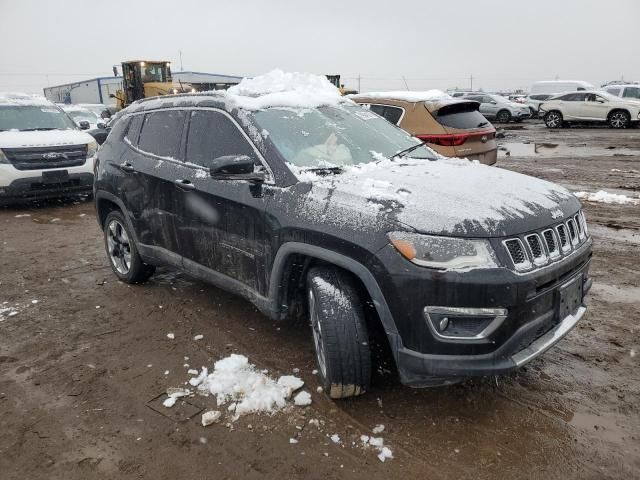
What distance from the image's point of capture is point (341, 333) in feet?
9.14

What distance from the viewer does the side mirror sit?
3.09 m

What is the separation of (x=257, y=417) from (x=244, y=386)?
308 millimetres

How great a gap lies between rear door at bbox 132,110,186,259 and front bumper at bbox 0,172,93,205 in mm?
5001

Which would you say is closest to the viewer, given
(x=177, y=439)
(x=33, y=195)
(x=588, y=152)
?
(x=177, y=439)

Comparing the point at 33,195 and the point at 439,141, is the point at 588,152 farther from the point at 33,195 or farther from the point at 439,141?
the point at 33,195

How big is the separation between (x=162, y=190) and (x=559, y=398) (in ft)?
10.7

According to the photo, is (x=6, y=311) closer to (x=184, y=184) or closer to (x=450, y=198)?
(x=184, y=184)

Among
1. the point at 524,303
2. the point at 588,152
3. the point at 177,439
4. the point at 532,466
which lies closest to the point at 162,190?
the point at 177,439

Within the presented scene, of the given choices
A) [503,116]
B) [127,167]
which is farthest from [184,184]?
[503,116]

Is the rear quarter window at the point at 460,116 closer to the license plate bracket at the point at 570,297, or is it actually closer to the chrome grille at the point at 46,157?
the license plate bracket at the point at 570,297

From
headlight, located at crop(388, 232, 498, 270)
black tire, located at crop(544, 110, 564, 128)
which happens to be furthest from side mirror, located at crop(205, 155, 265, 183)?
black tire, located at crop(544, 110, 564, 128)

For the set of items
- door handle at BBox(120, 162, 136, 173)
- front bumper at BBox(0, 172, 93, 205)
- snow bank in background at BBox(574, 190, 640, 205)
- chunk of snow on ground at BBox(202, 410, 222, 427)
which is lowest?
chunk of snow on ground at BBox(202, 410, 222, 427)

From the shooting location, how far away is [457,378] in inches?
102

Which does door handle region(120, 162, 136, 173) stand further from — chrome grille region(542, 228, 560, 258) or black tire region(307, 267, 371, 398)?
chrome grille region(542, 228, 560, 258)
